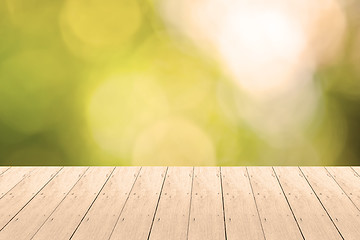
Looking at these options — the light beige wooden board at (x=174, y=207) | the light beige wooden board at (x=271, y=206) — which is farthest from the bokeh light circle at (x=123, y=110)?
the light beige wooden board at (x=271, y=206)

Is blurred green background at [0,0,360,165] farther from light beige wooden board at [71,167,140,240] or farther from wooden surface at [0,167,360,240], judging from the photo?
light beige wooden board at [71,167,140,240]

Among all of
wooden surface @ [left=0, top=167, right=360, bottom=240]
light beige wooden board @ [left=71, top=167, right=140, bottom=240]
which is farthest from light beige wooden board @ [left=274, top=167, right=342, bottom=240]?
light beige wooden board @ [left=71, top=167, right=140, bottom=240]

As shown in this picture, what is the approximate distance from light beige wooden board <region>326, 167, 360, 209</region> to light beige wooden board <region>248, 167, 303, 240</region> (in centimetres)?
30

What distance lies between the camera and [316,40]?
2883mm

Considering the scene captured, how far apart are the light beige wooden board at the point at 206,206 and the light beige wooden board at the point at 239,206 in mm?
29

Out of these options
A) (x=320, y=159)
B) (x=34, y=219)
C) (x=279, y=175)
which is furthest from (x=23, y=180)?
(x=320, y=159)

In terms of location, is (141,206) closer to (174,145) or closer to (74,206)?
(74,206)

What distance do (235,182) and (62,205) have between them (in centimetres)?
83

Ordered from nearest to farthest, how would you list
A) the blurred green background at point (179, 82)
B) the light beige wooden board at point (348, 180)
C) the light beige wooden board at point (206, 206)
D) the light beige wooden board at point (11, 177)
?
1. the light beige wooden board at point (206, 206)
2. the light beige wooden board at point (348, 180)
3. the light beige wooden board at point (11, 177)
4. the blurred green background at point (179, 82)

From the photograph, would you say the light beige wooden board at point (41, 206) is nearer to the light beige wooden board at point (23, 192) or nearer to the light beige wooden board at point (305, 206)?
the light beige wooden board at point (23, 192)

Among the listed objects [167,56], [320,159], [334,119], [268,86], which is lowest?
[320,159]

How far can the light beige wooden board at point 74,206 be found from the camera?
2.03 metres

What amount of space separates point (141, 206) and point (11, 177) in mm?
836

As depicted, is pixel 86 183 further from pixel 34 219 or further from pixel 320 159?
pixel 320 159
